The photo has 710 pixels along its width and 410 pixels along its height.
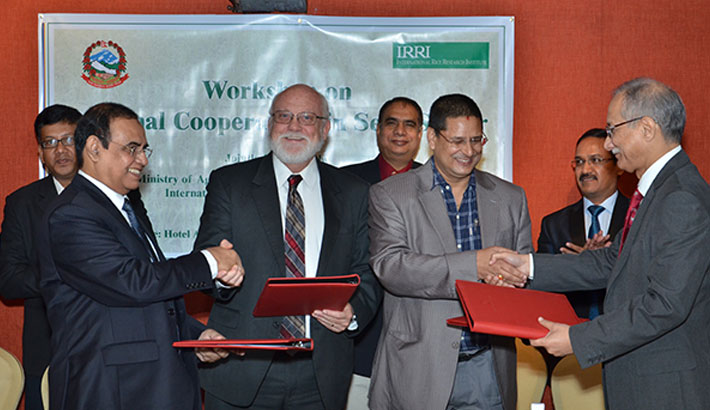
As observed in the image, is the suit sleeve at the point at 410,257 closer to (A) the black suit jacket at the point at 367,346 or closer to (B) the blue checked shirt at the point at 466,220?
(B) the blue checked shirt at the point at 466,220

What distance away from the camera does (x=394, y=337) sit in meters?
3.19

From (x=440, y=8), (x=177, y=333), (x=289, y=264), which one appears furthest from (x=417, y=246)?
(x=440, y=8)

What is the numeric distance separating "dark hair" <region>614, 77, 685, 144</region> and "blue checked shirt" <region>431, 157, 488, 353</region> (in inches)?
33.1

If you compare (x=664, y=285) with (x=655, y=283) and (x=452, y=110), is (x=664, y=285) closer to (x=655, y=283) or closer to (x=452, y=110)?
(x=655, y=283)

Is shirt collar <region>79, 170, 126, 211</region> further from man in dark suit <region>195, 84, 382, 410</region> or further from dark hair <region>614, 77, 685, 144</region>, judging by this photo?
dark hair <region>614, 77, 685, 144</region>

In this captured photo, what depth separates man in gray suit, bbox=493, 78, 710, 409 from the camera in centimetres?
248

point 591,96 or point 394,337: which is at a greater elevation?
point 591,96

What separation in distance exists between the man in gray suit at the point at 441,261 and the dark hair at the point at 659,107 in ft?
2.52

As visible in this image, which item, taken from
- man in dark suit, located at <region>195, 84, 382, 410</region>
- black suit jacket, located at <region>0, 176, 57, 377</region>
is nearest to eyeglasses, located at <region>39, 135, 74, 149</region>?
black suit jacket, located at <region>0, 176, 57, 377</region>

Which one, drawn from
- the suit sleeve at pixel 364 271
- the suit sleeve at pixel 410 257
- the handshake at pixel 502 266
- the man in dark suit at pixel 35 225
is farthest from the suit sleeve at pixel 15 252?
the handshake at pixel 502 266

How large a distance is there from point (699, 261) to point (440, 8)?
2872 mm

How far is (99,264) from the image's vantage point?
253 centimetres

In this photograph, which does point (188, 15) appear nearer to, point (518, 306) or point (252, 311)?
point (252, 311)

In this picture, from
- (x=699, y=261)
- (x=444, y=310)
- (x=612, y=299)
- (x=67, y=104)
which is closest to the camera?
(x=699, y=261)
